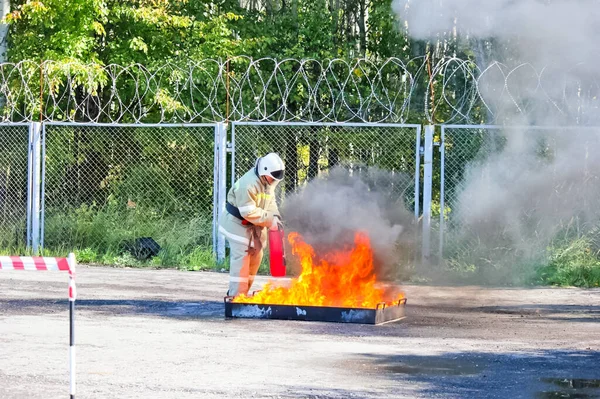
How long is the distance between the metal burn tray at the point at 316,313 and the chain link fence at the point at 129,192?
5.57m

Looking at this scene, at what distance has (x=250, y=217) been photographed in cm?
1159

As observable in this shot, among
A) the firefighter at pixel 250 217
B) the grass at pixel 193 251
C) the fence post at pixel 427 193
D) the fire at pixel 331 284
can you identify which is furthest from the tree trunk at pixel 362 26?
the fire at pixel 331 284

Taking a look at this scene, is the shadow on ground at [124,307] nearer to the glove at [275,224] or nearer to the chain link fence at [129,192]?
the glove at [275,224]

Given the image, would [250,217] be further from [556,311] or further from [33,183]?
[33,183]

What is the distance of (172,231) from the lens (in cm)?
1802

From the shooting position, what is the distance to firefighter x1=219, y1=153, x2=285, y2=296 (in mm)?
11555

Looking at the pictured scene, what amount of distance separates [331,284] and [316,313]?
53 centimetres

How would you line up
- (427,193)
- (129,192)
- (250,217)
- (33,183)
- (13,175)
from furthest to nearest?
(13,175) < (129,192) < (33,183) < (427,193) < (250,217)

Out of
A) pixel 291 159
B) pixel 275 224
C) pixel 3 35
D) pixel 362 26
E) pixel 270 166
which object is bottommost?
pixel 275 224


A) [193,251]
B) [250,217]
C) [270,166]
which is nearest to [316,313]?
[250,217]

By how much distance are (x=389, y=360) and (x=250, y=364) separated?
1192mm

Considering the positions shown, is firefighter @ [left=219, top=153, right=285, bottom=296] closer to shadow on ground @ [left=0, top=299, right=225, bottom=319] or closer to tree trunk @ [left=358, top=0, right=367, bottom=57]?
shadow on ground @ [left=0, top=299, right=225, bottom=319]

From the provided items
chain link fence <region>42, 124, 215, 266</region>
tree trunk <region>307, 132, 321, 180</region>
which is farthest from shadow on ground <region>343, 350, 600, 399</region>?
tree trunk <region>307, 132, 321, 180</region>

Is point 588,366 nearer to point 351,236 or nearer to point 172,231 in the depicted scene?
point 351,236
